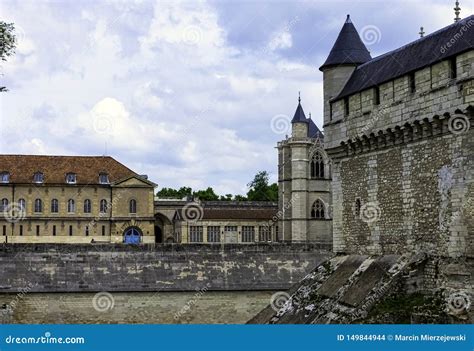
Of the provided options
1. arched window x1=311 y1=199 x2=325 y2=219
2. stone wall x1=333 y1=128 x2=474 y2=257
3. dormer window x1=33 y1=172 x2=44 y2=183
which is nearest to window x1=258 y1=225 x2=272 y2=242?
arched window x1=311 y1=199 x2=325 y2=219

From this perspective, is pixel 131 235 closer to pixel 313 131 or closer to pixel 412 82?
pixel 313 131

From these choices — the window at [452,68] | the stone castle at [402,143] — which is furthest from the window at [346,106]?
the window at [452,68]

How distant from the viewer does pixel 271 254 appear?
38.8 metres

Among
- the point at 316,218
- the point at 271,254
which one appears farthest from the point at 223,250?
the point at 316,218

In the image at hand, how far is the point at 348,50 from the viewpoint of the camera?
29.4m

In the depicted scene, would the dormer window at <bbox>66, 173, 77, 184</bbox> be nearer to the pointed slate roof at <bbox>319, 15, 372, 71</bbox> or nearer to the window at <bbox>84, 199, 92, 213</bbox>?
the window at <bbox>84, 199, 92, 213</bbox>

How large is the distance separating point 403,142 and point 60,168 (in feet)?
161

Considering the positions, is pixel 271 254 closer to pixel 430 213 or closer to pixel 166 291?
pixel 166 291

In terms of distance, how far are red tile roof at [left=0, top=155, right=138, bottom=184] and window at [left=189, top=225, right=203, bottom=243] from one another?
10.1 meters

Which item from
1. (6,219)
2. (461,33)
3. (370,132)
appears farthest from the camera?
(6,219)

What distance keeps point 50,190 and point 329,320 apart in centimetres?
4865

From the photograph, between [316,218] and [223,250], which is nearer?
[223,250]

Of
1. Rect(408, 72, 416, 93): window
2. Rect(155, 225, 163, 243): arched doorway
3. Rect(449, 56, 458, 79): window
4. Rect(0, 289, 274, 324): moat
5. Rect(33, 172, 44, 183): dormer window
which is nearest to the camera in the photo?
Rect(449, 56, 458, 79): window

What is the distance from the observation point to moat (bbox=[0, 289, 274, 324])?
34812 millimetres
